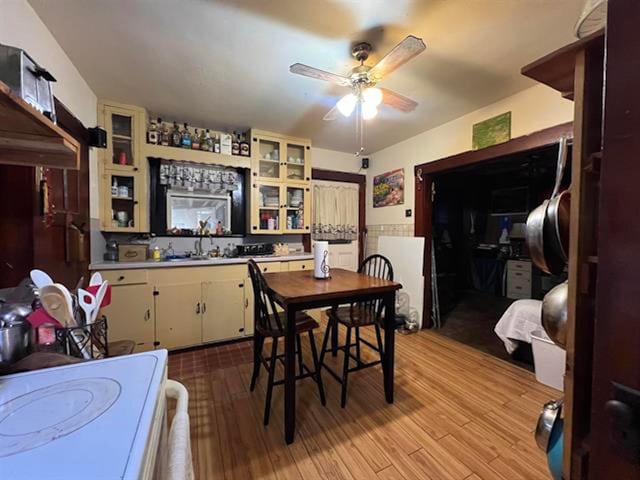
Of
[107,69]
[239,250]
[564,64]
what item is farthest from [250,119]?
[564,64]

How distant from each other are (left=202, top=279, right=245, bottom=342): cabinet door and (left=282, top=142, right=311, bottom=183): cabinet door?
151cm

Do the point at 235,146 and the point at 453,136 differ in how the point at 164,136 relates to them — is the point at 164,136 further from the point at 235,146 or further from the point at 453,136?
the point at 453,136

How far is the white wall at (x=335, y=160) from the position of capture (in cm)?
385

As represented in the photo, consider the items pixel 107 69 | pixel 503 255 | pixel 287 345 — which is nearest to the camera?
pixel 287 345

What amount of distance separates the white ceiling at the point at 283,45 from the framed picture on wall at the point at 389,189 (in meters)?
1.06

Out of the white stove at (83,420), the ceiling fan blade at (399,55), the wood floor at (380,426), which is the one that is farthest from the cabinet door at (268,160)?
the white stove at (83,420)

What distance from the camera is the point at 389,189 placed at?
3.72 metres

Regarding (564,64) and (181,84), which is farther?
(181,84)

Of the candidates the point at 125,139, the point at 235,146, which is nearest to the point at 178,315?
the point at 125,139

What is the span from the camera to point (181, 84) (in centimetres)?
220

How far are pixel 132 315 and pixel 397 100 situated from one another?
283cm

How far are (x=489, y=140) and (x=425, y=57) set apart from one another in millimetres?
1161

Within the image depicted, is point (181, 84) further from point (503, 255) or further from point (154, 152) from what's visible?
point (503, 255)

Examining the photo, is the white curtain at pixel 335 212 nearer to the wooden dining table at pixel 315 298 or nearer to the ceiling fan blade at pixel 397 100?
the wooden dining table at pixel 315 298
